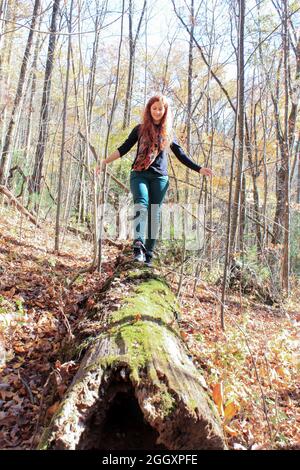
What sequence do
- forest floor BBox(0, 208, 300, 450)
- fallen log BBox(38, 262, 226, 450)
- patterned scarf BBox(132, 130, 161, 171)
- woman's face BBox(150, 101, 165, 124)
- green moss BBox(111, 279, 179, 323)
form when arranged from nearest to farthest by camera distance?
fallen log BBox(38, 262, 226, 450) < forest floor BBox(0, 208, 300, 450) < green moss BBox(111, 279, 179, 323) < woman's face BBox(150, 101, 165, 124) < patterned scarf BBox(132, 130, 161, 171)

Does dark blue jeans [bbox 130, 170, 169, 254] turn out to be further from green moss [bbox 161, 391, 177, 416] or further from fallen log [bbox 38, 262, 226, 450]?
green moss [bbox 161, 391, 177, 416]

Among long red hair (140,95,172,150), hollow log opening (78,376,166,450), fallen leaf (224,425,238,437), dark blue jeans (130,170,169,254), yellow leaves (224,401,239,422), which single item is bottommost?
fallen leaf (224,425,238,437)

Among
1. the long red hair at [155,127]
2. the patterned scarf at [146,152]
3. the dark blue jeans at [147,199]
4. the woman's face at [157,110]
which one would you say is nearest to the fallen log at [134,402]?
the dark blue jeans at [147,199]

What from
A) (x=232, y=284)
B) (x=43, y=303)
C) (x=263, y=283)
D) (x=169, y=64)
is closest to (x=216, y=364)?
(x=43, y=303)

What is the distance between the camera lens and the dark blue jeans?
166 inches

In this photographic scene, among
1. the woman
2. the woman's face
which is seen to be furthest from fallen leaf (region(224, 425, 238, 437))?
the woman's face

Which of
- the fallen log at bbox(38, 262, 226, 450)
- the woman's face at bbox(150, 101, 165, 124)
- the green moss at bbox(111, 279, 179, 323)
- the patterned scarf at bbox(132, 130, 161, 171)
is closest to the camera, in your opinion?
the fallen log at bbox(38, 262, 226, 450)

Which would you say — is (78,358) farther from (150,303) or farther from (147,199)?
(147,199)

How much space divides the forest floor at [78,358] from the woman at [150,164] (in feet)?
4.23

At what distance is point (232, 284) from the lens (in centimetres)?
810

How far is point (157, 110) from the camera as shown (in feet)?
13.5

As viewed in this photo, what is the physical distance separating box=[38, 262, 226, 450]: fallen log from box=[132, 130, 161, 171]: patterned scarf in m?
2.13

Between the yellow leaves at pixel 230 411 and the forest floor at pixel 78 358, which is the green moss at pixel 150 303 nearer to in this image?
the forest floor at pixel 78 358

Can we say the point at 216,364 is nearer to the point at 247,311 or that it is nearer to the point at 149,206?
the point at 149,206
